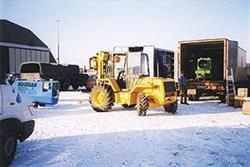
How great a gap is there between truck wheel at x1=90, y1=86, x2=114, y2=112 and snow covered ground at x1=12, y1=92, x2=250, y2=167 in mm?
611

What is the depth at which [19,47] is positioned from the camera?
3712 centimetres

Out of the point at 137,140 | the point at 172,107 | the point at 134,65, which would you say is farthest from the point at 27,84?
the point at 137,140

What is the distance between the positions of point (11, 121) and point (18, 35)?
3539cm

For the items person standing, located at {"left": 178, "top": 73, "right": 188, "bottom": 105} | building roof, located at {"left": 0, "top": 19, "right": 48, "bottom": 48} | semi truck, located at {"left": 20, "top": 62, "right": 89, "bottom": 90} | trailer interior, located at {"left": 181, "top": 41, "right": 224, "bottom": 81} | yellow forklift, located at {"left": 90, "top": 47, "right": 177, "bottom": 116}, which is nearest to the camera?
yellow forklift, located at {"left": 90, "top": 47, "right": 177, "bottom": 116}

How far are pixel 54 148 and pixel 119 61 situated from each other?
6473 mm

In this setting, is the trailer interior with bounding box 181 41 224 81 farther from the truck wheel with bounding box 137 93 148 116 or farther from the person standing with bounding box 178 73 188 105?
the truck wheel with bounding box 137 93 148 116

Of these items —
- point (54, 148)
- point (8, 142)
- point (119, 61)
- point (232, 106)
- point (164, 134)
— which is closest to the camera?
point (8, 142)

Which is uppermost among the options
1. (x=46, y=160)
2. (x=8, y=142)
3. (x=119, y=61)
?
(x=119, y=61)

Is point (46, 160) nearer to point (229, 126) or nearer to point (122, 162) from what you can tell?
point (122, 162)

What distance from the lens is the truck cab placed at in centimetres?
624

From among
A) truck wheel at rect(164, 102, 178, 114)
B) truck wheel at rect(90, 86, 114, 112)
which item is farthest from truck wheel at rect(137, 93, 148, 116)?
truck wheel at rect(90, 86, 114, 112)

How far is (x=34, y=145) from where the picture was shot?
8055mm

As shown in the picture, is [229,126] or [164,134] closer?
[164,134]

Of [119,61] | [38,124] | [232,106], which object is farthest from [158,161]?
[232,106]
